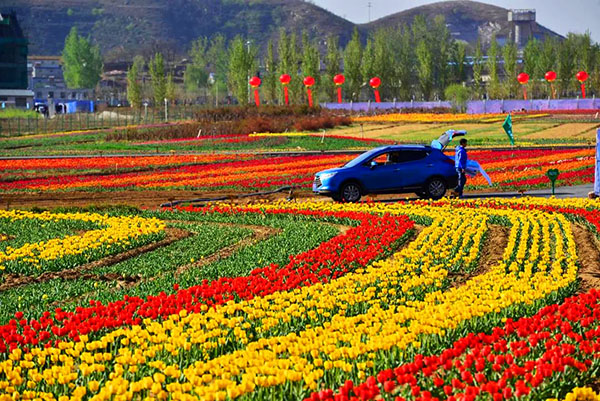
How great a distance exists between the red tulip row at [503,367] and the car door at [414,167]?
16.0 m

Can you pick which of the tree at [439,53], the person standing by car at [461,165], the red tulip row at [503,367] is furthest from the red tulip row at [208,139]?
the tree at [439,53]

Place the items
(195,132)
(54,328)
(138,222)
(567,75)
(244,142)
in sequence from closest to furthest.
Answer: (54,328) < (138,222) < (244,142) < (195,132) < (567,75)

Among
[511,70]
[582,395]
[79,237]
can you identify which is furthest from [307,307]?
[511,70]

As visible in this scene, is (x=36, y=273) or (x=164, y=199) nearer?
(x=36, y=273)

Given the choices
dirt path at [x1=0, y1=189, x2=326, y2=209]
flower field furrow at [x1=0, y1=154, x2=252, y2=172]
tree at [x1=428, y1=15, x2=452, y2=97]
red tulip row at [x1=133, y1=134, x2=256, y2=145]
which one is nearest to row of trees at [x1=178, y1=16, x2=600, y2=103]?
tree at [x1=428, y1=15, x2=452, y2=97]

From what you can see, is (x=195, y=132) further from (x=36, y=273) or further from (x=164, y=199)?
(x=36, y=273)

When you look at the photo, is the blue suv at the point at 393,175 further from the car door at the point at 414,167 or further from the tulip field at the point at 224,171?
the tulip field at the point at 224,171

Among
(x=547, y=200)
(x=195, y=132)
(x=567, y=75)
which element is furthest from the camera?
(x=567, y=75)

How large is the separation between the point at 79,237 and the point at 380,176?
398 inches

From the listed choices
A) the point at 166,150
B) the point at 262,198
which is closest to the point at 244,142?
the point at 166,150

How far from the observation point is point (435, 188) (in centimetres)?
2734

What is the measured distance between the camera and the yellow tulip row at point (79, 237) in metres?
17.2

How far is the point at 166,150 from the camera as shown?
54.4 meters

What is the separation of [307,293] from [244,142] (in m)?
45.7
